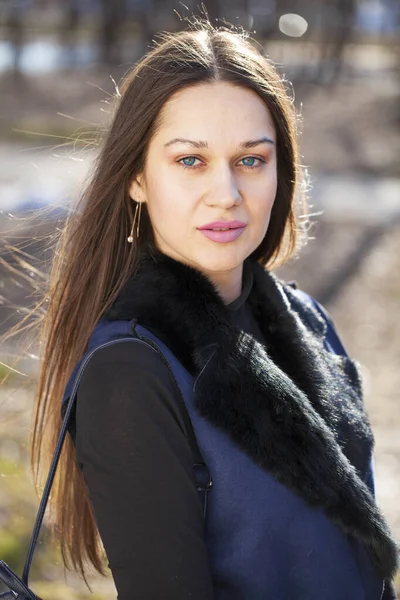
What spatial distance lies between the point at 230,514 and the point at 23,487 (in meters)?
2.30

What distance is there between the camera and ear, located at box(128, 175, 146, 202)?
2.29 meters

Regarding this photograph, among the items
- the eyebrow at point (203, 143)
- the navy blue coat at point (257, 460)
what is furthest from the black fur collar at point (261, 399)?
the eyebrow at point (203, 143)

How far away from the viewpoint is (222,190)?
2.15 m

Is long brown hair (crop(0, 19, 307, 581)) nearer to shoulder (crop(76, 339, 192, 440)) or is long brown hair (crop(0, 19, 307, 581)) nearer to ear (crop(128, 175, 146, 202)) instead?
ear (crop(128, 175, 146, 202))

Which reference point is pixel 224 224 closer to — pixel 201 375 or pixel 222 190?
pixel 222 190

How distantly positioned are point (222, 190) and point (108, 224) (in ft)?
1.08

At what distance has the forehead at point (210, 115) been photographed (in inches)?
84.0

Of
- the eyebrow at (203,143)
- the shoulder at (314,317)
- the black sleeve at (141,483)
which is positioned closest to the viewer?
the black sleeve at (141,483)

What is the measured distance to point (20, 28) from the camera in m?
18.4

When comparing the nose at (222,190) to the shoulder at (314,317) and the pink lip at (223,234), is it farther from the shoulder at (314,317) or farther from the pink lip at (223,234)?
the shoulder at (314,317)

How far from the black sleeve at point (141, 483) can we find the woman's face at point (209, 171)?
417 millimetres

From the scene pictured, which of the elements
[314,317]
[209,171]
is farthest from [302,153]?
[209,171]

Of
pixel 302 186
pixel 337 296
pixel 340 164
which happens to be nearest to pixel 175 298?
pixel 302 186

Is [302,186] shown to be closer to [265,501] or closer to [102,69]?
[265,501]
